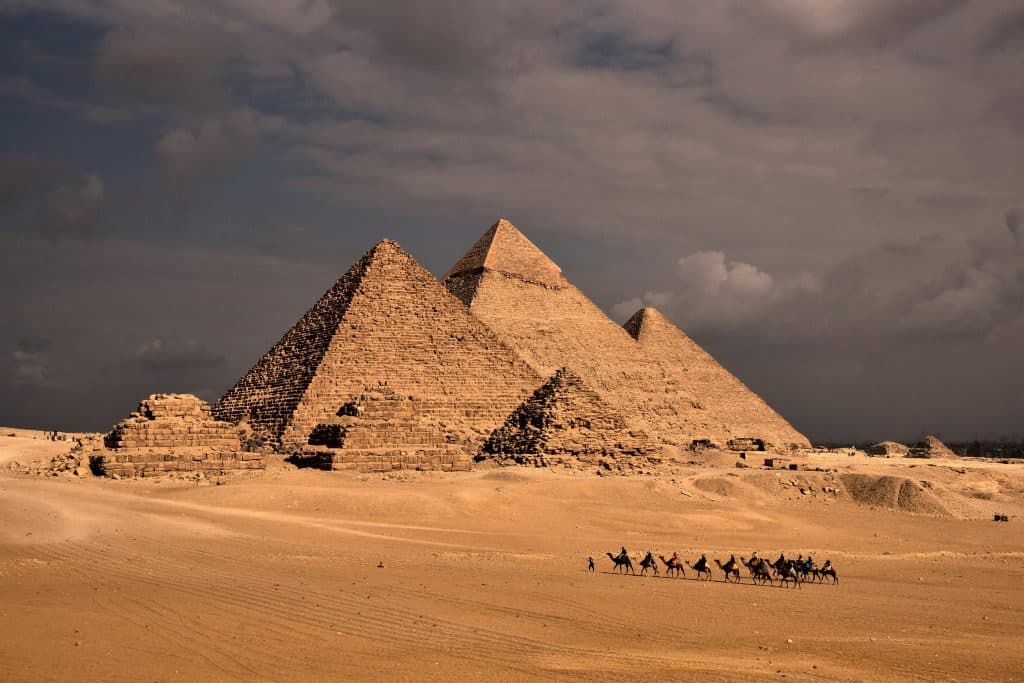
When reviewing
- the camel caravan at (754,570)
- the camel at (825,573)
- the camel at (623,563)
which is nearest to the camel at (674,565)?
the camel caravan at (754,570)

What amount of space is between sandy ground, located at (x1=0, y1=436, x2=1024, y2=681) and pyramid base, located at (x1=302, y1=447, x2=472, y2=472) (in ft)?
6.60

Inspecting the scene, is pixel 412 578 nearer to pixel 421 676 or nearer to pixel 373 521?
pixel 421 676

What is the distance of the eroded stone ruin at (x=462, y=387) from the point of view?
29453 millimetres

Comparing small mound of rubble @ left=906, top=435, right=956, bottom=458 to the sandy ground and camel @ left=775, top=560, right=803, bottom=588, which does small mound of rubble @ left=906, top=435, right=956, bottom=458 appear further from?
camel @ left=775, top=560, right=803, bottom=588

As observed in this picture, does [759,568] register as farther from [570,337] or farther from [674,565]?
[570,337]

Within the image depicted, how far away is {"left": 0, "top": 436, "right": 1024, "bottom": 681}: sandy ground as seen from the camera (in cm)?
902

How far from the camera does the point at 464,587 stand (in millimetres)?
12984

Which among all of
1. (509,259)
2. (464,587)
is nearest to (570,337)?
(509,259)

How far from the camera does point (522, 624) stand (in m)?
10.8

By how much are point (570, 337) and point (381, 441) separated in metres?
28.7

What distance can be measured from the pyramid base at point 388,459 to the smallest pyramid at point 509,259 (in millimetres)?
28252

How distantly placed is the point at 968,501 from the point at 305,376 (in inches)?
908

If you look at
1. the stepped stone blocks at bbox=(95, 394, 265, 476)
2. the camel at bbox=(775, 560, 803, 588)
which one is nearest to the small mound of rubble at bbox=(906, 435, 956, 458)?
the stepped stone blocks at bbox=(95, 394, 265, 476)

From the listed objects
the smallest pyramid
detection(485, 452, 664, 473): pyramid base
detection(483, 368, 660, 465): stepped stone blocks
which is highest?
the smallest pyramid
